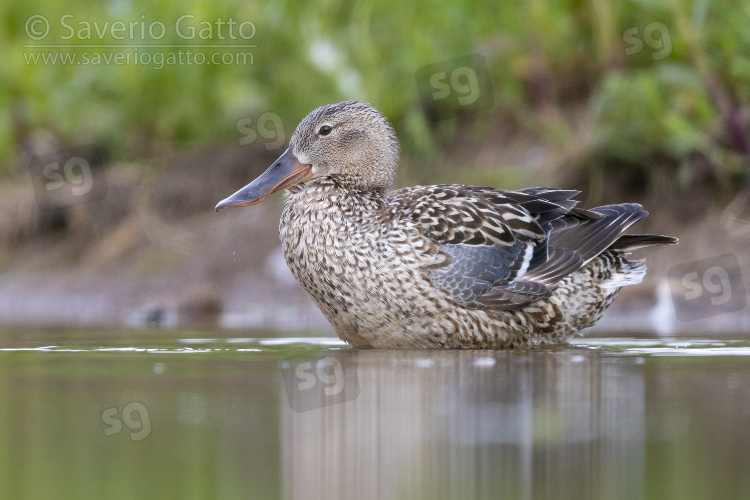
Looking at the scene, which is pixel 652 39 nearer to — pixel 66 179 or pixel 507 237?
pixel 507 237

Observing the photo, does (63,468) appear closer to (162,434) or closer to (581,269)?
(162,434)

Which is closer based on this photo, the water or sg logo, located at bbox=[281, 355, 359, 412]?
the water

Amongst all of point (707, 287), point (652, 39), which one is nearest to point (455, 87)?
point (652, 39)

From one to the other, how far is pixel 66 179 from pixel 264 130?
1.77 meters

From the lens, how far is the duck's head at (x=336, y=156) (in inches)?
251

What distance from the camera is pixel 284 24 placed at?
9891 millimetres

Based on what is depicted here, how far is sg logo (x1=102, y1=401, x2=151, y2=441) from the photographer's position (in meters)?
3.71

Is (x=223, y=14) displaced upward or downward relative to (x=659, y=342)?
upward

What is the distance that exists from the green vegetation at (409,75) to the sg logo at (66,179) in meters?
0.19

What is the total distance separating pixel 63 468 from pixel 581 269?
365cm

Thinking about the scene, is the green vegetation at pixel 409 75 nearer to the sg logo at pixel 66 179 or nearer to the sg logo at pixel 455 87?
the sg logo at pixel 455 87

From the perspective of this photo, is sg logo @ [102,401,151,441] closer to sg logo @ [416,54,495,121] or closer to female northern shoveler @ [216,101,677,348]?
female northern shoveler @ [216,101,677,348]

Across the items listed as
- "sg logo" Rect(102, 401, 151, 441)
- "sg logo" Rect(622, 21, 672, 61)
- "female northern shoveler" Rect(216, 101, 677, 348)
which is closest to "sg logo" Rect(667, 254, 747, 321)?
"female northern shoveler" Rect(216, 101, 677, 348)

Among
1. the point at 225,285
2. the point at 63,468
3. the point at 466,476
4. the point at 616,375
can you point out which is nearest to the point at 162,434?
the point at 63,468
